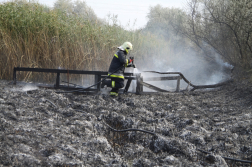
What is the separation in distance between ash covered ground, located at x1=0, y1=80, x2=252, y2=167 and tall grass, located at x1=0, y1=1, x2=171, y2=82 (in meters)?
2.40

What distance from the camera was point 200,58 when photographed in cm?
1355

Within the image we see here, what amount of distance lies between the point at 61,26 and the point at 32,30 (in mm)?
923

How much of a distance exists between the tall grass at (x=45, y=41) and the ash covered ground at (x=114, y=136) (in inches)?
94.4

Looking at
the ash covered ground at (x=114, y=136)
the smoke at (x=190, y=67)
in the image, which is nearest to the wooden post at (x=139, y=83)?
the ash covered ground at (x=114, y=136)

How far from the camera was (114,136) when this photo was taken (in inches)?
143

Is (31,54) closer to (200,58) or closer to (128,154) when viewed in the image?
(128,154)

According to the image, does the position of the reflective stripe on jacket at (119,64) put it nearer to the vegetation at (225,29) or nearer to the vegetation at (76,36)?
the vegetation at (76,36)

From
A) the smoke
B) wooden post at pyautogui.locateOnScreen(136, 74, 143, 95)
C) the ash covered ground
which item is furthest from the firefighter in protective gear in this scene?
the smoke

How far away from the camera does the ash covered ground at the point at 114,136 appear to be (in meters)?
2.59

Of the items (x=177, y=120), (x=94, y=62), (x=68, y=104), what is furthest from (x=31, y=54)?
(x=177, y=120)

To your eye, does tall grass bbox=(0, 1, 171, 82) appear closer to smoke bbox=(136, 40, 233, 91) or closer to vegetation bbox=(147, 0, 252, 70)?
smoke bbox=(136, 40, 233, 91)

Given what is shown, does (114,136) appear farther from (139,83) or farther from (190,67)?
(190,67)

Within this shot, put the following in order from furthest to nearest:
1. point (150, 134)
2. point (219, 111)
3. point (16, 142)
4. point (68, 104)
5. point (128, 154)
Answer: point (219, 111), point (68, 104), point (150, 134), point (128, 154), point (16, 142)

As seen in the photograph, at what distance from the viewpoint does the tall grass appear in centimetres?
739
